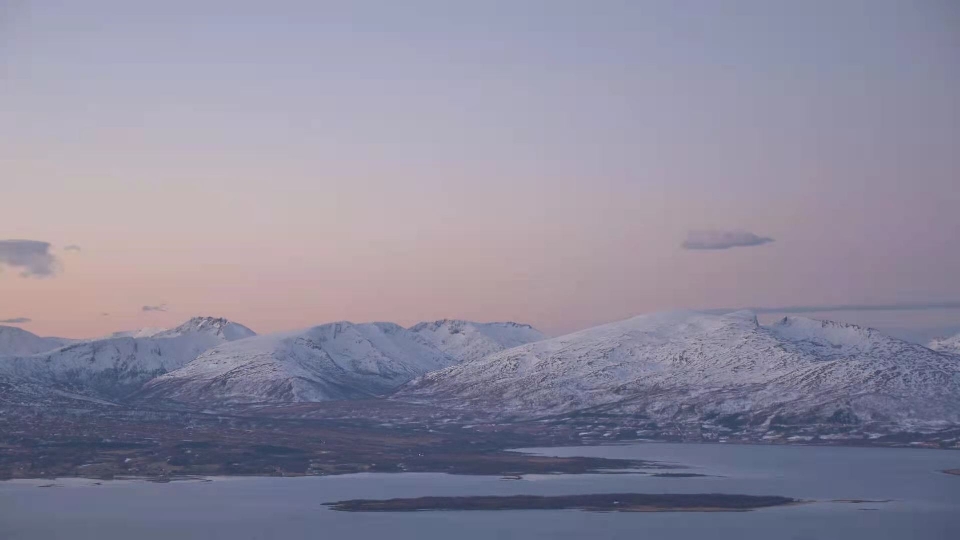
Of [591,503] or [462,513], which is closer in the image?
[462,513]

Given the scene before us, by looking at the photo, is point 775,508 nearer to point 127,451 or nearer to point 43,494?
point 43,494

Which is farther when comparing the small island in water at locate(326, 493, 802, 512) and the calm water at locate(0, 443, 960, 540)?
the small island in water at locate(326, 493, 802, 512)

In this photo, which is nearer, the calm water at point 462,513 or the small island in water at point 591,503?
the calm water at point 462,513

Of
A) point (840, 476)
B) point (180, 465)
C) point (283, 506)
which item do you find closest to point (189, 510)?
point (283, 506)

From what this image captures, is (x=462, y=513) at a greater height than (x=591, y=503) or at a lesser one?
lesser
